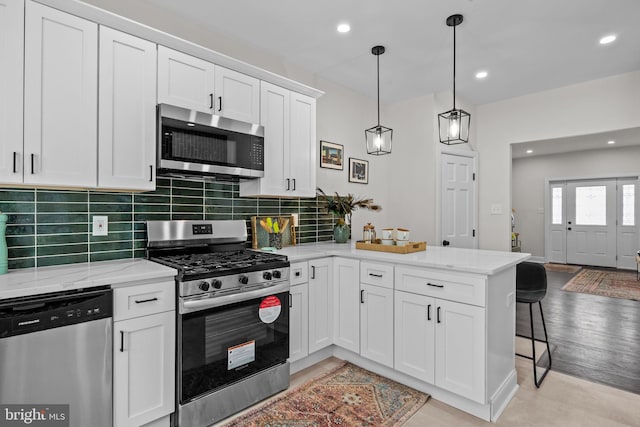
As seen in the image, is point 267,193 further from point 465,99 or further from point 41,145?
point 465,99

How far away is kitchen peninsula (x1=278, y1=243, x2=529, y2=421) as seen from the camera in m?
2.04

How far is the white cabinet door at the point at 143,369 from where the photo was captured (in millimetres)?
1698

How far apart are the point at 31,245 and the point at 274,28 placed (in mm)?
2292

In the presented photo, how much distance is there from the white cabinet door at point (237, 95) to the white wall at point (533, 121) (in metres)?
3.50

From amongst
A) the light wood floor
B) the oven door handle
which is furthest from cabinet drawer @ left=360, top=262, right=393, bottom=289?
the light wood floor

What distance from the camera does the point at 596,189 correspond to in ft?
24.3

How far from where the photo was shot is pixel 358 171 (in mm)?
4152

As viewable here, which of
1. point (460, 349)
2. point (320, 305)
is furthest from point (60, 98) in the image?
point (460, 349)

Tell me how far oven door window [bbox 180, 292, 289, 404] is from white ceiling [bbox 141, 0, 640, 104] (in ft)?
7.00

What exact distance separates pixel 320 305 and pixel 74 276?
1.69 metres

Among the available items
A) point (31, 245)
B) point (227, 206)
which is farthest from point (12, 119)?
point (227, 206)

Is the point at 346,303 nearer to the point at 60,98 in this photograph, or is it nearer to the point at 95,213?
the point at 95,213

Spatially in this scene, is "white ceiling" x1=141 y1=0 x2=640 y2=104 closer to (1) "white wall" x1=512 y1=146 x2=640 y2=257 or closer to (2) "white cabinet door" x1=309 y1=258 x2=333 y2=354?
(2) "white cabinet door" x1=309 y1=258 x2=333 y2=354

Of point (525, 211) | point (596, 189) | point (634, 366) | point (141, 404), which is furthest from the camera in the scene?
point (525, 211)
